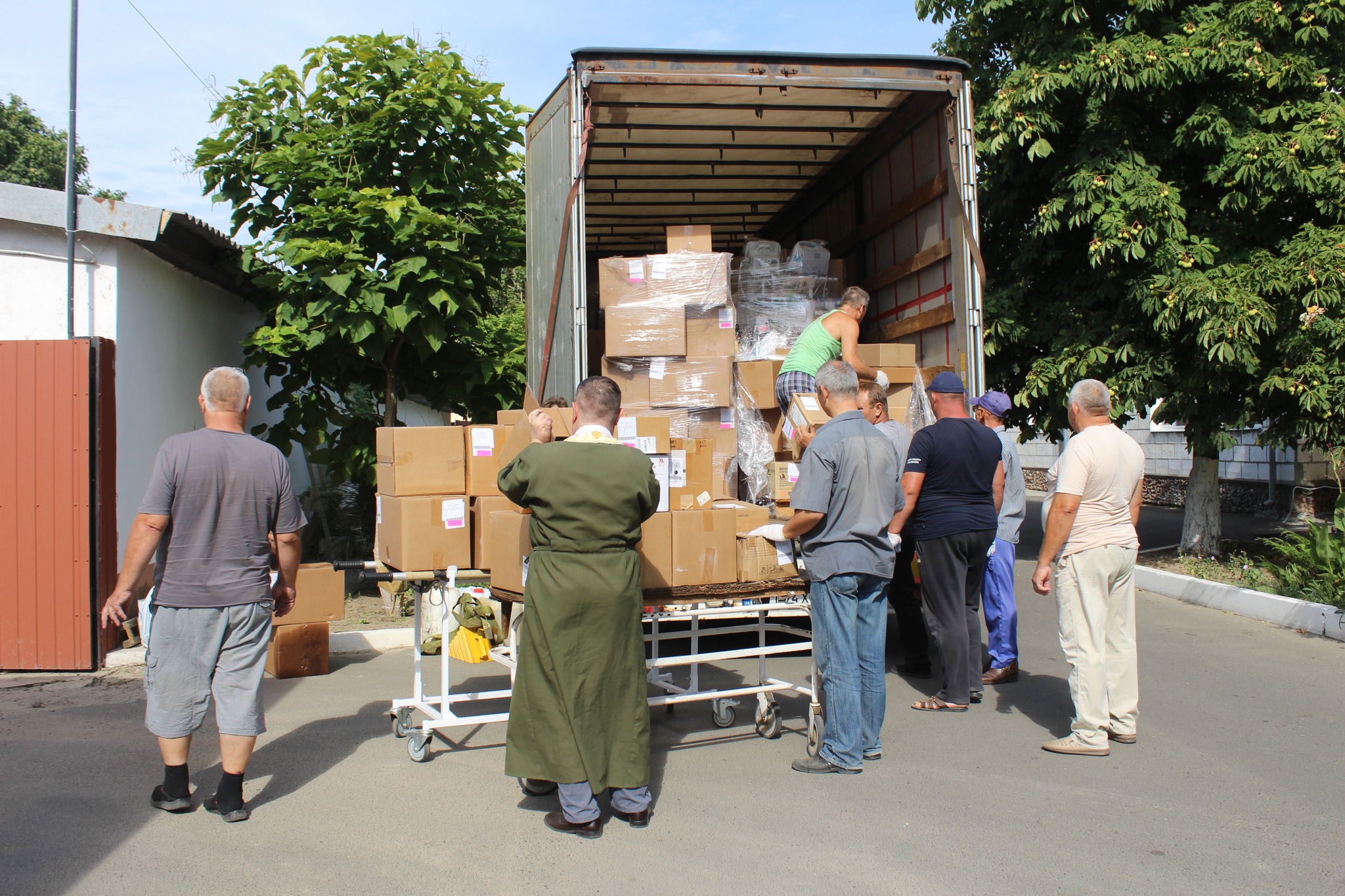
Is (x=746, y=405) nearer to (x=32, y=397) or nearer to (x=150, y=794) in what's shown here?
(x=150, y=794)

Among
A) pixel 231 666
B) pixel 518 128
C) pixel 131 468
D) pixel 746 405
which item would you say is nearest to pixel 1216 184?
pixel 746 405

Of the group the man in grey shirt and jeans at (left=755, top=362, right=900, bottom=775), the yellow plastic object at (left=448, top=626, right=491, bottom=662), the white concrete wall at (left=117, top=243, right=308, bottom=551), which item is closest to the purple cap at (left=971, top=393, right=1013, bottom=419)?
the man in grey shirt and jeans at (left=755, top=362, right=900, bottom=775)

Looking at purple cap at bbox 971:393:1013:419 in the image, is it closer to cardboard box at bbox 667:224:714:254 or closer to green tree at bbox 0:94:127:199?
cardboard box at bbox 667:224:714:254

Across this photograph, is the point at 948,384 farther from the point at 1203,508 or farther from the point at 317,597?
the point at 1203,508

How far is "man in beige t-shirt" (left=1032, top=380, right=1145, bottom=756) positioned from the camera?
4.43m

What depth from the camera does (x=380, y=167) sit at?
8.11 meters

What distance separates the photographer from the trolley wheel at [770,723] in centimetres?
479

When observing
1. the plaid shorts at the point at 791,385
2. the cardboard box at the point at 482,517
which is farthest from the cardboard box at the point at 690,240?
the cardboard box at the point at 482,517

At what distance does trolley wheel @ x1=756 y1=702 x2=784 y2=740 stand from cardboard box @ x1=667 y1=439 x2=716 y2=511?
1.09m

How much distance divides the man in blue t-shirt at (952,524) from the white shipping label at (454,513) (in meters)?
2.24

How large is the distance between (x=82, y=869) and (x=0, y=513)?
12.7ft

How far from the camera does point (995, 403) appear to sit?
578 centimetres

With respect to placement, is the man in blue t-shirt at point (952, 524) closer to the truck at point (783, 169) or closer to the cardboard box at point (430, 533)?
the truck at point (783, 169)

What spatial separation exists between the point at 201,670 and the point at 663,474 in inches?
86.6
